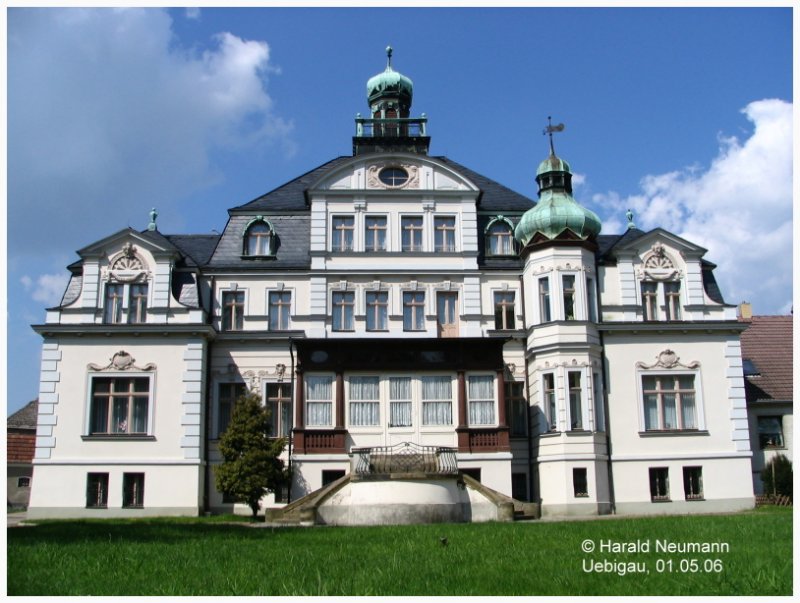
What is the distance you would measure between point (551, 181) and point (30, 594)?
25462 millimetres

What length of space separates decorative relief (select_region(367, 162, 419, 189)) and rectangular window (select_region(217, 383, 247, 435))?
9051 mm

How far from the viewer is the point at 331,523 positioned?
23.8m

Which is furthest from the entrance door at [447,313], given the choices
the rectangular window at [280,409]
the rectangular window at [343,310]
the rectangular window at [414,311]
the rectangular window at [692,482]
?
the rectangular window at [692,482]

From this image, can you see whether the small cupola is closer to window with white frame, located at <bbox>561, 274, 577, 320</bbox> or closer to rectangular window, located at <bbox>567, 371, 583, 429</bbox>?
window with white frame, located at <bbox>561, 274, 577, 320</bbox>

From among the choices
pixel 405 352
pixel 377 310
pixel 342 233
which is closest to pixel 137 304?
pixel 342 233

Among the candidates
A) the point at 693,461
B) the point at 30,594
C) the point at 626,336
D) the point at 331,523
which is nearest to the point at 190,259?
the point at 331,523

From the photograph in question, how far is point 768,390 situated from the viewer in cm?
3444

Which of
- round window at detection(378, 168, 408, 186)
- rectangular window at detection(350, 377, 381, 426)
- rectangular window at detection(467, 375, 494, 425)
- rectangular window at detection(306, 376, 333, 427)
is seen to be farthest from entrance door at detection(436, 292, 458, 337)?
rectangular window at detection(306, 376, 333, 427)

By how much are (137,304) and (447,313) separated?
11.2m

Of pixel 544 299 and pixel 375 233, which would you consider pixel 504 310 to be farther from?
pixel 375 233

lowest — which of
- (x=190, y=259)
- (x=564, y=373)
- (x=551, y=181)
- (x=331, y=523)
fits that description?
(x=331, y=523)

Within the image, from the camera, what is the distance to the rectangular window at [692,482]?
29562 millimetres

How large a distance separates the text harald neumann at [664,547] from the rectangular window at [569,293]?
16796 mm

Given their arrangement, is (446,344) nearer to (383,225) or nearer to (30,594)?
(383,225)
